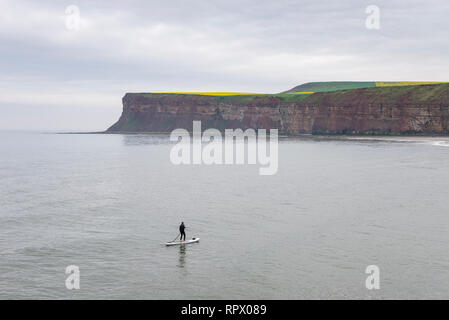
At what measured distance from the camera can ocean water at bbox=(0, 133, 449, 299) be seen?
82.3 feet

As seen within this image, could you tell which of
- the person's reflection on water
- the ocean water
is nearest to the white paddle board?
the person's reflection on water

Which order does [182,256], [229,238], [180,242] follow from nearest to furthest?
1. [182,256]
2. [180,242]
3. [229,238]

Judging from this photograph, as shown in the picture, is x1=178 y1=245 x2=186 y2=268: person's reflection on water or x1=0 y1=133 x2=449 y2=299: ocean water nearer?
x1=0 y1=133 x2=449 y2=299: ocean water

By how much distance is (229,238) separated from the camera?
3488 cm

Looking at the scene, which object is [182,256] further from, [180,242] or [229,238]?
[229,238]

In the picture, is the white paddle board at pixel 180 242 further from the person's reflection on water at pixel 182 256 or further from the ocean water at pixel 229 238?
the ocean water at pixel 229 238

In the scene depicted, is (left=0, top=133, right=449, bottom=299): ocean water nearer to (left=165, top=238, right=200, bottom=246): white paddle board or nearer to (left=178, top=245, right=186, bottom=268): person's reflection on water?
(left=178, top=245, right=186, bottom=268): person's reflection on water

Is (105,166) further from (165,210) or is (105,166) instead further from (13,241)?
(13,241)

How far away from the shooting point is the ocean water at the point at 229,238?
2508 cm

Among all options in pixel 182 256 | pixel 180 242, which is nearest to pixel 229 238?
pixel 180 242

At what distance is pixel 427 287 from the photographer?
24547mm
